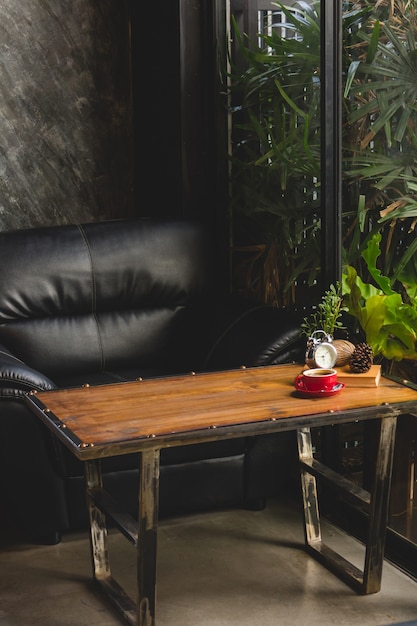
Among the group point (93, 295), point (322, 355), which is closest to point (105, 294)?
point (93, 295)

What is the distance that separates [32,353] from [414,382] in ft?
4.82

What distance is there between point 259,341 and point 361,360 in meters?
0.59

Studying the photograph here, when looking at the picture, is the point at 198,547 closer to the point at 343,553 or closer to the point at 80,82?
the point at 343,553

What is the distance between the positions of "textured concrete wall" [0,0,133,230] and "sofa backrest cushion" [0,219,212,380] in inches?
22.7

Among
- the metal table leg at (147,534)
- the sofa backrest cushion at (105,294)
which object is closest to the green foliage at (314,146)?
the sofa backrest cushion at (105,294)

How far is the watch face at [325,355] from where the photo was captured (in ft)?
9.14

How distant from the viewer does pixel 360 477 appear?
3203 millimetres

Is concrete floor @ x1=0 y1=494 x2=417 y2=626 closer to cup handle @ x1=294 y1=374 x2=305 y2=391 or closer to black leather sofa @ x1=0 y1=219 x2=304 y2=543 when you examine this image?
black leather sofa @ x1=0 y1=219 x2=304 y2=543

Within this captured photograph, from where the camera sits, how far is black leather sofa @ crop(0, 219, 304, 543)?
3.01 metres

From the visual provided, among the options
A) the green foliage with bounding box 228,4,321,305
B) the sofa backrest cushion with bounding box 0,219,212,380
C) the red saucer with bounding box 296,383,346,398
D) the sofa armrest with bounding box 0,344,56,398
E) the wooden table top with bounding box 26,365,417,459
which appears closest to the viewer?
the wooden table top with bounding box 26,365,417,459

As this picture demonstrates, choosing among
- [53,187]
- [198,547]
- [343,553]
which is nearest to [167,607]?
[198,547]

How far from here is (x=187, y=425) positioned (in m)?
2.33

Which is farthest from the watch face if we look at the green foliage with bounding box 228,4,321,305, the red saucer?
the green foliage with bounding box 228,4,321,305

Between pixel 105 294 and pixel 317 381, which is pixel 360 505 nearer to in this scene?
pixel 317 381
